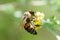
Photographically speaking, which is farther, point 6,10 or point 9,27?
point 9,27

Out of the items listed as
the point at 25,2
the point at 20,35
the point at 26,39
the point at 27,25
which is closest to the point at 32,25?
the point at 27,25

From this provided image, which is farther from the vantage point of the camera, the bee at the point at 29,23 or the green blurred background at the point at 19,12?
the green blurred background at the point at 19,12

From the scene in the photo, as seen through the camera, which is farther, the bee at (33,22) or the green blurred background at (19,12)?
the green blurred background at (19,12)

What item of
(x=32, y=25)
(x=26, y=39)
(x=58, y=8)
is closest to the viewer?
(x=32, y=25)

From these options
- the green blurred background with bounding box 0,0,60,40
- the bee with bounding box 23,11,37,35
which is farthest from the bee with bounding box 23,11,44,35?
the green blurred background with bounding box 0,0,60,40

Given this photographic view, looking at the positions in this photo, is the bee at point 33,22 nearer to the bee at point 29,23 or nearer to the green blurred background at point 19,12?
the bee at point 29,23

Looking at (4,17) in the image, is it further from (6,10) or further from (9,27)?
(6,10)

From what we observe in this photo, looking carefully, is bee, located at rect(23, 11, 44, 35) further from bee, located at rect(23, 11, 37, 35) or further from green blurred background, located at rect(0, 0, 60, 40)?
green blurred background, located at rect(0, 0, 60, 40)

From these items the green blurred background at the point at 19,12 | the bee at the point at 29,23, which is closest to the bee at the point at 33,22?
the bee at the point at 29,23

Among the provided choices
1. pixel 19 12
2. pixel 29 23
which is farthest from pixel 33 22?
pixel 19 12
